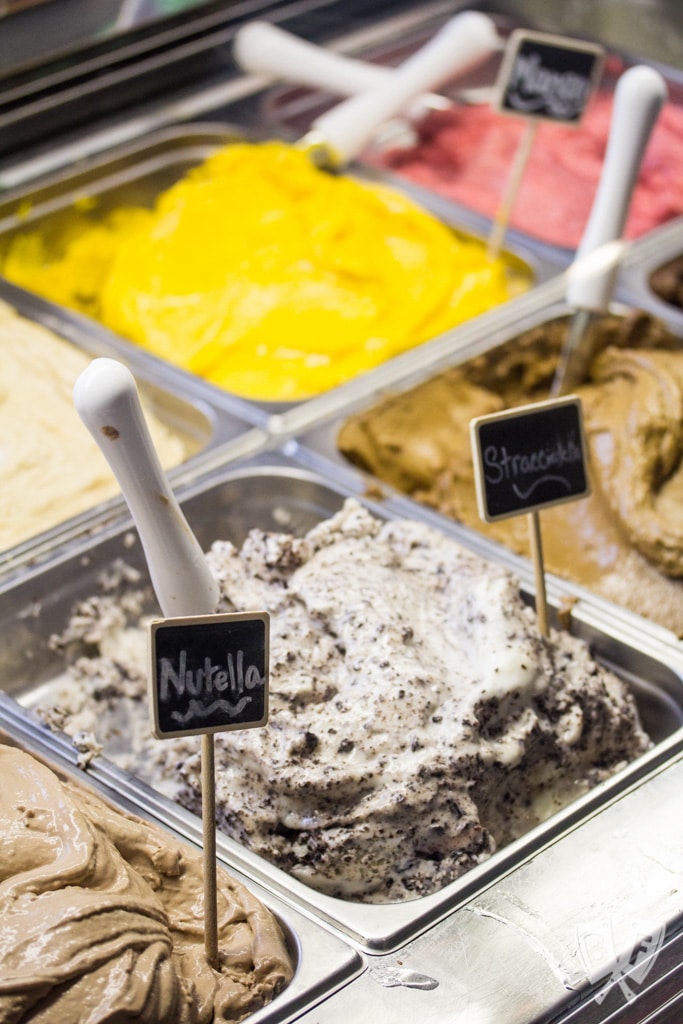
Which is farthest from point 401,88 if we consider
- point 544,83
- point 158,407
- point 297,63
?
point 158,407

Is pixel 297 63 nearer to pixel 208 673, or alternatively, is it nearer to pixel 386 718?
pixel 386 718

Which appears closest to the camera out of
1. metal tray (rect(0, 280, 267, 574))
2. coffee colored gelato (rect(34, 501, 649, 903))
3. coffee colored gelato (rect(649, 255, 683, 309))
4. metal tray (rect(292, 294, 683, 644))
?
coffee colored gelato (rect(34, 501, 649, 903))

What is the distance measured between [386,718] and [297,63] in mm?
2198

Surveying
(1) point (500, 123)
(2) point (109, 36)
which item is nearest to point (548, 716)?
(2) point (109, 36)

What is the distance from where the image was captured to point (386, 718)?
1.52m

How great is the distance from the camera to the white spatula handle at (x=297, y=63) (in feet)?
10.3

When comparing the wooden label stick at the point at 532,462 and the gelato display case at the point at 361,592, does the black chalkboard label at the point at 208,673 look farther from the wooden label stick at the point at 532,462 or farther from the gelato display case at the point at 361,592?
the wooden label stick at the point at 532,462

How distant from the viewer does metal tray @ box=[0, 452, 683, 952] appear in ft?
4.59

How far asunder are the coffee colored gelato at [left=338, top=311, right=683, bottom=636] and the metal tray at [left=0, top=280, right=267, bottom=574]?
221mm

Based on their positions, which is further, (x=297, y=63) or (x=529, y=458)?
(x=297, y=63)

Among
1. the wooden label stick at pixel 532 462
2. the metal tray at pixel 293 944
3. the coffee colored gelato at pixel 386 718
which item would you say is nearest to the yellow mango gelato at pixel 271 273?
the coffee colored gelato at pixel 386 718

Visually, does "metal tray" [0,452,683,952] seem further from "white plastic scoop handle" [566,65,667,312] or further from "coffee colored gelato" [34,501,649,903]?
"white plastic scoop handle" [566,65,667,312]

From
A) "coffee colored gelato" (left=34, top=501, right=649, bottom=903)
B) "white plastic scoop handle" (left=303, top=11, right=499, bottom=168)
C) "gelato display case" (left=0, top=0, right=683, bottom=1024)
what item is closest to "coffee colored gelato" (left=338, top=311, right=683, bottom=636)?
"gelato display case" (left=0, top=0, right=683, bottom=1024)

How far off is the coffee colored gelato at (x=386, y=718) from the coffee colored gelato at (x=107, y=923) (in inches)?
6.1
